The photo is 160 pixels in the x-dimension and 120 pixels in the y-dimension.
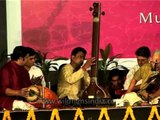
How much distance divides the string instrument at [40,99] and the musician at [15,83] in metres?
0.05

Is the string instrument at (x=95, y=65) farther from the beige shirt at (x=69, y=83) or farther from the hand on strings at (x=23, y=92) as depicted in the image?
the beige shirt at (x=69, y=83)

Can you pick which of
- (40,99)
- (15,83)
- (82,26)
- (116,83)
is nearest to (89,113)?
(40,99)

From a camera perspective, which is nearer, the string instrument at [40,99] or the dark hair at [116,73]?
the string instrument at [40,99]

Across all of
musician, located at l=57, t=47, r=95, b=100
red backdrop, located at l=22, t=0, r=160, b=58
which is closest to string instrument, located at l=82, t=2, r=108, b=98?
musician, located at l=57, t=47, r=95, b=100

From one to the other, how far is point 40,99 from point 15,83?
0.28 m

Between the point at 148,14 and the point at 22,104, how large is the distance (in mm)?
3046

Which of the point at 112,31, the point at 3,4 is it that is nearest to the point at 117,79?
the point at 112,31

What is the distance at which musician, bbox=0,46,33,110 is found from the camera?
341 centimetres

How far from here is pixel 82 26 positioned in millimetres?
5824

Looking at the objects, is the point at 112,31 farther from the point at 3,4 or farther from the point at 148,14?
the point at 3,4

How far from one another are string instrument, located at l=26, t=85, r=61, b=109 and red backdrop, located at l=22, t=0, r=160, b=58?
2.23 meters

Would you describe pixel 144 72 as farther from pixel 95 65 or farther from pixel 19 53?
pixel 19 53

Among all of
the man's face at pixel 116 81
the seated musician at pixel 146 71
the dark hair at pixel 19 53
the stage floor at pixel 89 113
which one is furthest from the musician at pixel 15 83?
the man's face at pixel 116 81

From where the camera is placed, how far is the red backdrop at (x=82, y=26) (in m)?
5.70
